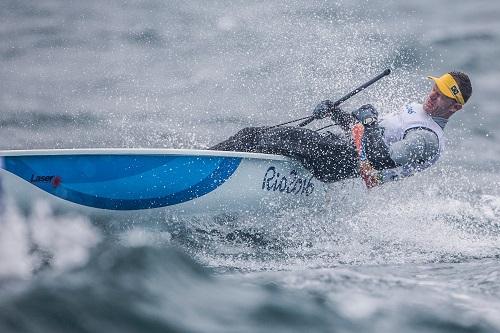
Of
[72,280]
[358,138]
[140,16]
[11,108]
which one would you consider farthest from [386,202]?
[140,16]

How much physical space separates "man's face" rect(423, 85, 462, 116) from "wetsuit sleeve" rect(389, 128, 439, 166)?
0.66 ft

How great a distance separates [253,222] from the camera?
459 cm

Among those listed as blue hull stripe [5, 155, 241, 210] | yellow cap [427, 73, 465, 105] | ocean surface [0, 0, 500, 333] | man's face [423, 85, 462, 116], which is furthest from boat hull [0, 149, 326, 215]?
yellow cap [427, 73, 465, 105]

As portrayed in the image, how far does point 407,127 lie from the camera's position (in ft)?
15.5

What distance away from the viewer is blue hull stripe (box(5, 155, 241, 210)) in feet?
13.1

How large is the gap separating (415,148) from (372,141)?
0.28 meters

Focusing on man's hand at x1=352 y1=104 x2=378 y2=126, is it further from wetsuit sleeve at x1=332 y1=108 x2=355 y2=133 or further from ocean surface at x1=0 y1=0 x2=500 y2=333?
ocean surface at x1=0 y1=0 x2=500 y2=333

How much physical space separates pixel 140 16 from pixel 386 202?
20.0ft

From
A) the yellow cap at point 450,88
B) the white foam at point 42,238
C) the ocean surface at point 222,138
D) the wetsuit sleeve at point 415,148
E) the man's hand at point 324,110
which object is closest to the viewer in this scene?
the ocean surface at point 222,138

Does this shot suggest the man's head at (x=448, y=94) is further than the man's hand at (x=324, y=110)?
No

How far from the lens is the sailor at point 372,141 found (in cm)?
459

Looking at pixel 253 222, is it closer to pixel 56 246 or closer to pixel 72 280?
pixel 56 246

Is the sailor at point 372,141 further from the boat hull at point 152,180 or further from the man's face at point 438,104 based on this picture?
the boat hull at point 152,180

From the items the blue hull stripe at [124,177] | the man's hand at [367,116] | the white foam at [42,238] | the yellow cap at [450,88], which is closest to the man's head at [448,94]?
the yellow cap at [450,88]
